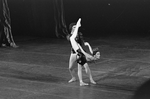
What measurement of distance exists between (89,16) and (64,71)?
1208cm

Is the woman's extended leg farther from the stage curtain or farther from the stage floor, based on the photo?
the stage curtain

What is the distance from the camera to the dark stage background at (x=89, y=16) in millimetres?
22250

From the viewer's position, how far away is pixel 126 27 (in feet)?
74.7

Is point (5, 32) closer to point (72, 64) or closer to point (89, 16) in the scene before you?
point (89, 16)

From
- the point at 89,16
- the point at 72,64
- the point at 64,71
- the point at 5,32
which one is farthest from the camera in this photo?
the point at 89,16

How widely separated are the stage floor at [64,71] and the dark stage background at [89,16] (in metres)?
4.09

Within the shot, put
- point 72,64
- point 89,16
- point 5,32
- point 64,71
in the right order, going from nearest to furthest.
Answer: point 72,64 < point 64,71 < point 5,32 < point 89,16

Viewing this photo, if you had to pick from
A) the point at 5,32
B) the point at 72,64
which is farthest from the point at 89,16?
the point at 72,64

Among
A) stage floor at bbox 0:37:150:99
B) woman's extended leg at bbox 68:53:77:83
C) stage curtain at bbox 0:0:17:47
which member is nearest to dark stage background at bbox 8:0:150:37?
stage floor at bbox 0:37:150:99

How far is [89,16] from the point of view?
22969 mm

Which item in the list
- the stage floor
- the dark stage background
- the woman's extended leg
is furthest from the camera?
the dark stage background

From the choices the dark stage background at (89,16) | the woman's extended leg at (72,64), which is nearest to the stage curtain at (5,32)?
the dark stage background at (89,16)

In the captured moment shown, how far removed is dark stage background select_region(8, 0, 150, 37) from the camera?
73.0 ft

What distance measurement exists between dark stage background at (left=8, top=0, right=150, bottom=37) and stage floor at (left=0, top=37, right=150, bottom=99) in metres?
4.09
